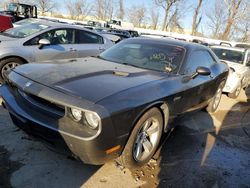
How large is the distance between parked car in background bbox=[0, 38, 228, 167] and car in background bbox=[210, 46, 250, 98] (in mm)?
3222

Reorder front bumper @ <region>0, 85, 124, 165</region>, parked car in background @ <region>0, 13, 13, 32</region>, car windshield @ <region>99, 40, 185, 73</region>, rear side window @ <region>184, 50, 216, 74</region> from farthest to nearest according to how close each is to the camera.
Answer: parked car in background @ <region>0, 13, 13, 32</region> → rear side window @ <region>184, 50, 216, 74</region> → car windshield @ <region>99, 40, 185, 73</region> → front bumper @ <region>0, 85, 124, 165</region>

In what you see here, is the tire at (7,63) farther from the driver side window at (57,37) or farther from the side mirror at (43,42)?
the side mirror at (43,42)

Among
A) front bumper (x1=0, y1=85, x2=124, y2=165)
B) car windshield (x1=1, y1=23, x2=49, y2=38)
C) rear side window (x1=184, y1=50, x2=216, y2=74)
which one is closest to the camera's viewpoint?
front bumper (x1=0, y1=85, x2=124, y2=165)

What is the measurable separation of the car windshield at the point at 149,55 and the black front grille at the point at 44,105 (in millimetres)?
1571

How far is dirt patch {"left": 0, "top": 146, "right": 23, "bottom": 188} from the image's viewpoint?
2.72m

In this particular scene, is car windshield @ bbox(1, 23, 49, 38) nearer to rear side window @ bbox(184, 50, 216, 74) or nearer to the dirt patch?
the dirt patch

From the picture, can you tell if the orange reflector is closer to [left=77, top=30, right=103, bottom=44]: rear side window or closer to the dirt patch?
the dirt patch

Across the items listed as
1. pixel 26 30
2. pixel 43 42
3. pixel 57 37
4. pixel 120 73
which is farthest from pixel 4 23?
pixel 120 73

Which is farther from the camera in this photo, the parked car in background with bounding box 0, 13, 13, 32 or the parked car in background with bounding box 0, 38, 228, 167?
the parked car in background with bounding box 0, 13, 13, 32

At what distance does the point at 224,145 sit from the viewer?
4.22 metres

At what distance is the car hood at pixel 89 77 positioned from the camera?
2684 mm

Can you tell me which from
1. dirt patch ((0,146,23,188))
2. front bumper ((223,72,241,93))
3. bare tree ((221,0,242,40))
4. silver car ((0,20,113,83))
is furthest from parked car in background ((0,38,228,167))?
bare tree ((221,0,242,40))

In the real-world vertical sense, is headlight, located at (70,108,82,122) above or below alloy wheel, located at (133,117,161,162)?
above

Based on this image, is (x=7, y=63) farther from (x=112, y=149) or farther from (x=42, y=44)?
(x=112, y=149)
